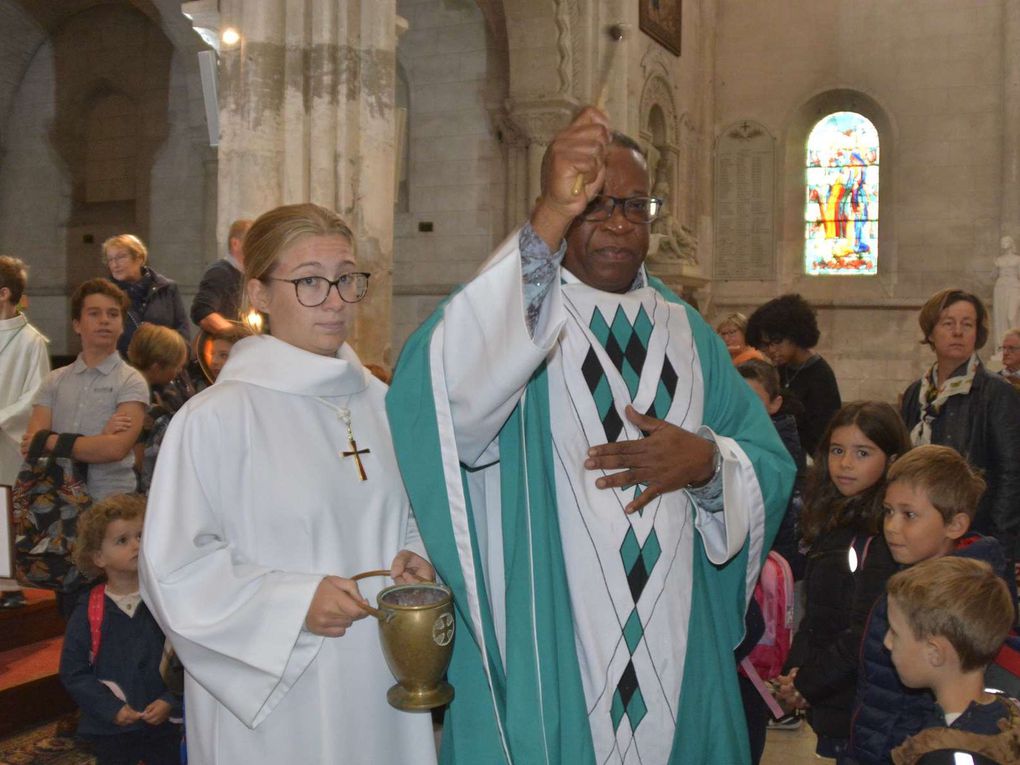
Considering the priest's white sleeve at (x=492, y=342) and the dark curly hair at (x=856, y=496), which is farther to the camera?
the dark curly hair at (x=856, y=496)

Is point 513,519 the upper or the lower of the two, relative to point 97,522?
upper

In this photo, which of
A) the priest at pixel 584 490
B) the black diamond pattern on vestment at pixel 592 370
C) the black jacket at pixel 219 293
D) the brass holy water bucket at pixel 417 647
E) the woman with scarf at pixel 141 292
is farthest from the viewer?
the woman with scarf at pixel 141 292

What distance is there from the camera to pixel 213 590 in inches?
69.1

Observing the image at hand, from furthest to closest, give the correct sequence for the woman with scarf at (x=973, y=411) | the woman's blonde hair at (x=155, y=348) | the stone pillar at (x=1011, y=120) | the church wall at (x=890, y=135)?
1. the church wall at (x=890, y=135)
2. the stone pillar at (x=1011, y=120)
3. the woman's blonde hair at (x=155, y=348)
4. the woman with scarf at (x=973, y=411)

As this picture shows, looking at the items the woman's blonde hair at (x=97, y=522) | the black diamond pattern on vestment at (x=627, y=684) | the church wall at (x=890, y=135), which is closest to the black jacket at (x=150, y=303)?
the woman's blonde hair at (x=97, y=522)

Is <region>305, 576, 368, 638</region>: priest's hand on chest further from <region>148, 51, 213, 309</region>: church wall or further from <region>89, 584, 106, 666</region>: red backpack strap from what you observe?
<region>148, 51, 213, 309</region>: church wall

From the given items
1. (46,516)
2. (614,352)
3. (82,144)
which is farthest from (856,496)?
(82,144)

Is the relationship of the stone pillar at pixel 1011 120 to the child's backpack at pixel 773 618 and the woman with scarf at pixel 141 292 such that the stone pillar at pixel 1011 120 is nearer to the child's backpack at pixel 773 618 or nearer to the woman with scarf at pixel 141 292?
the woman with scarf at pixel 141 292

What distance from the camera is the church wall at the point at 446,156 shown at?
1251 cm

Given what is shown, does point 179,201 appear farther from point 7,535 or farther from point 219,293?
point 7,535

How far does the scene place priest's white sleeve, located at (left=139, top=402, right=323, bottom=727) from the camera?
5.74 feet

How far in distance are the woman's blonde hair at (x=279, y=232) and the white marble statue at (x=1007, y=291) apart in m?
12.9

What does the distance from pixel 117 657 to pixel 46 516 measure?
116cm

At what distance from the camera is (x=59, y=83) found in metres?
14.9
